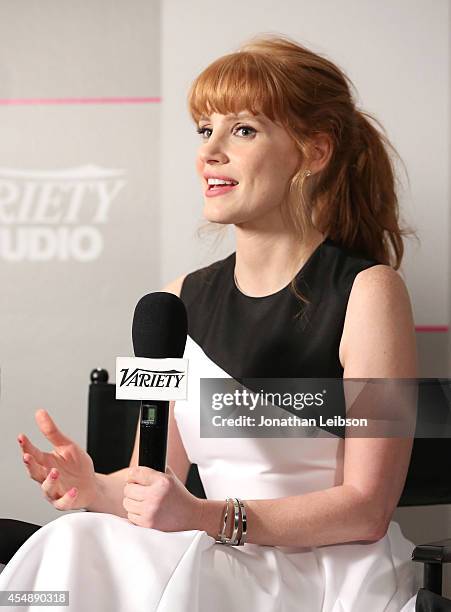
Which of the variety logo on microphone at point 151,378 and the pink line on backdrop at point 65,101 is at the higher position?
the pink line on backdrop at point 65,101

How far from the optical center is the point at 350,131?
5.24ft

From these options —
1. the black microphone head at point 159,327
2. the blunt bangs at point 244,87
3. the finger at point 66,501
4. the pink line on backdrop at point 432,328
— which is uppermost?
the blunt bangs at point 244,87

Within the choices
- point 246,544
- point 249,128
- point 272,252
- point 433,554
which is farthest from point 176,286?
point 433,554

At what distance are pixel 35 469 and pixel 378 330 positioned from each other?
1.73 feet

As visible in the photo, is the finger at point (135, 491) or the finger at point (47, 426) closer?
the finger at point (135, 491)

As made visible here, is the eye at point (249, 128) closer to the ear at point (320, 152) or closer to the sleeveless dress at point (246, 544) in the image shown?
the ear at point (320, 152)

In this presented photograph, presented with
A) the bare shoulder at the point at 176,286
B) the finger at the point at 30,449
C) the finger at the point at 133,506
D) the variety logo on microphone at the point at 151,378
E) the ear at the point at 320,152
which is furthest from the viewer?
the bare shoulder at the point at 176,286

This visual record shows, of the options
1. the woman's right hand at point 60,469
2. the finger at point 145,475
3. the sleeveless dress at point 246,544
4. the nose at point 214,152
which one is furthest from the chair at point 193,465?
the finger at point 145,475

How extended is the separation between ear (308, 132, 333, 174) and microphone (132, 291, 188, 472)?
1.61 ft

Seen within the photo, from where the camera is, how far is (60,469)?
4.41 ft

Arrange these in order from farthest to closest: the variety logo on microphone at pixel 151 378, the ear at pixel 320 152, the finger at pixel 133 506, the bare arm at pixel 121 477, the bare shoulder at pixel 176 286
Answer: the bare shoulder at pixel 176 286 < the ear at pixel 320 152 < the bare arm at pixel 121 477 < the finger at pixel 133 506 < the variety logo on microphone at pixel 151 378

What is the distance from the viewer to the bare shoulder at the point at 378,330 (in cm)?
139

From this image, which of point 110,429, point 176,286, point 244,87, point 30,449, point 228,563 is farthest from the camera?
point 110,429

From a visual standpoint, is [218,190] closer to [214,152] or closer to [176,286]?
[214,152]
